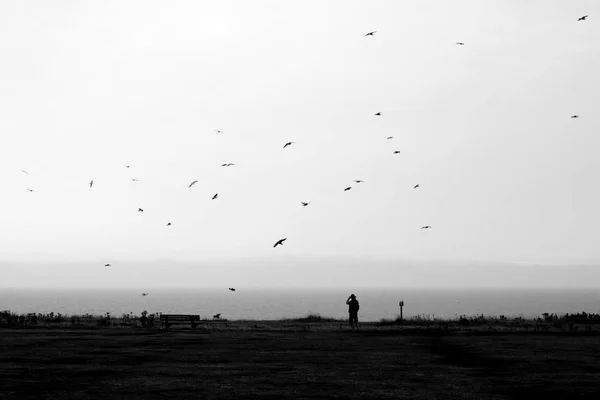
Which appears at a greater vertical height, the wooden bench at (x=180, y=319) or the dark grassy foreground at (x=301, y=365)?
the wooden bench at (x=180, y=319)

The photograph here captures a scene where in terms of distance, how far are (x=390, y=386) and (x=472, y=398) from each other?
8.66 feet

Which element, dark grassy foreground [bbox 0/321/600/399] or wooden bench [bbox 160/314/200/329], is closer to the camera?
dark grassy foreground [bbox 0/321/600/399]

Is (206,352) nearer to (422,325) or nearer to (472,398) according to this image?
(472,398)

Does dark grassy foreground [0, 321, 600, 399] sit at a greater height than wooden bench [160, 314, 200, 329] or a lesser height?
lesser

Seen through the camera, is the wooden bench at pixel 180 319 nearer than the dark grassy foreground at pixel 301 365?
No

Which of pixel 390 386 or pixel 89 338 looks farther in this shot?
pixel 89 338

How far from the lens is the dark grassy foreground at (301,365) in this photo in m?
18.5

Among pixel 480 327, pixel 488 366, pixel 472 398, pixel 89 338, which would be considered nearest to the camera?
pixel 472 398

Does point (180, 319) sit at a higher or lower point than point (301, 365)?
higher

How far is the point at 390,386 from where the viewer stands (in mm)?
19328

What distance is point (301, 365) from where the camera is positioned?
23797mm

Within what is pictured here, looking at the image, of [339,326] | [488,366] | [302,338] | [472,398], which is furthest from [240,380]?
[339,326]

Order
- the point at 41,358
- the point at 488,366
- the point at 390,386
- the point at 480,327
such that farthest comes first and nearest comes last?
the point at 480,327, the point at 41,358, the point at 488,366, the point at 390,386

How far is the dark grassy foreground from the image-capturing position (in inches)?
729
